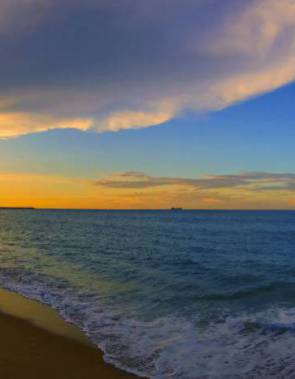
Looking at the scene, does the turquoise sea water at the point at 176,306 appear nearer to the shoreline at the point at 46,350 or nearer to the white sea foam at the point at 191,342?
the white sea foam at the point at 191,342

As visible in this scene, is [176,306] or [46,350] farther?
[176,306]

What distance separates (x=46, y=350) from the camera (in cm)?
1134

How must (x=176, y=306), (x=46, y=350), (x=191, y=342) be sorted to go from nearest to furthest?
(x=46, y=350) → (x=191, y=342) → (x=176, y=306)

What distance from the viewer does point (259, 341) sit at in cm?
1248

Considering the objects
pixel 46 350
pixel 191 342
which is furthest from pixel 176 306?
pixel 46 350

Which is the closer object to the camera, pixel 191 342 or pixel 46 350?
pixel 46 350

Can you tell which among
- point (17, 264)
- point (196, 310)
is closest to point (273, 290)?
point (196, 310)

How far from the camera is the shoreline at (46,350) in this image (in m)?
9.86

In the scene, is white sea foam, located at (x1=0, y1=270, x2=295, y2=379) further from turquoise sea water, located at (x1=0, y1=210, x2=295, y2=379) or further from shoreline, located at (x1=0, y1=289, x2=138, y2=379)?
shoreline, located at (x1=0, y1=289, x2=138, y2=379)

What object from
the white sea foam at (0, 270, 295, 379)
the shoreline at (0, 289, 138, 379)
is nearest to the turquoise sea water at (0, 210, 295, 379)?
the white sea foam at (0, 270, 295, 379)

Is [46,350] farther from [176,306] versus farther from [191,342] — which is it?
[176,306]

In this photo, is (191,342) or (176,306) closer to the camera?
(191,342)

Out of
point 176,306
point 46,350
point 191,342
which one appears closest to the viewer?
point 46,350

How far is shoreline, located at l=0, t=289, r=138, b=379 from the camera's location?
9.86 m
